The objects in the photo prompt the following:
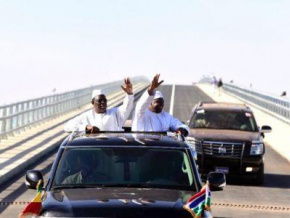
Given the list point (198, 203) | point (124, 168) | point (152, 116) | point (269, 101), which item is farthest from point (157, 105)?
point (269, 101)

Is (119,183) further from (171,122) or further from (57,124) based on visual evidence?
(57,124)

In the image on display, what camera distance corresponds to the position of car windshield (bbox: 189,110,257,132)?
64.1ft

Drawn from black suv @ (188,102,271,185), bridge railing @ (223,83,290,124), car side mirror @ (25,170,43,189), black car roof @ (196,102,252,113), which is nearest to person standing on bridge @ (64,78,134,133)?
car side mirror @ (25,170,43,189)

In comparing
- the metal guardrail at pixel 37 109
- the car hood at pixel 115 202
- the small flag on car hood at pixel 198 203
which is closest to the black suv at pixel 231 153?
the metal guardrail at pixel 37 109

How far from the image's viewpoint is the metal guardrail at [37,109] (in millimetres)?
27188

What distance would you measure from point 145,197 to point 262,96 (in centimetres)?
3935

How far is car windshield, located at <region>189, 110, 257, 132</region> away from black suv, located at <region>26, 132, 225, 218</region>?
1026 centimetres

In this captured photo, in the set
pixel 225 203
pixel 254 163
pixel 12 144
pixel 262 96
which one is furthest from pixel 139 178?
pixel 262 96

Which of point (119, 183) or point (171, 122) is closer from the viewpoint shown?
point (119, 183)

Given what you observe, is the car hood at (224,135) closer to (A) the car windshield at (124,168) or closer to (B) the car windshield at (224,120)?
(B) the car windshield at (224,120)

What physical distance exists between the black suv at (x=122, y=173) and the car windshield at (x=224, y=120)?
1026 cm

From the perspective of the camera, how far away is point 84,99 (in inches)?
2074

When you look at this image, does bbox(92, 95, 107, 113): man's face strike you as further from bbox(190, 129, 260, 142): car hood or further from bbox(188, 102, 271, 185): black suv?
bbox(190, 129, 260, 142): car hood

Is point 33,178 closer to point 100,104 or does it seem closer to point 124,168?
point 124,168
